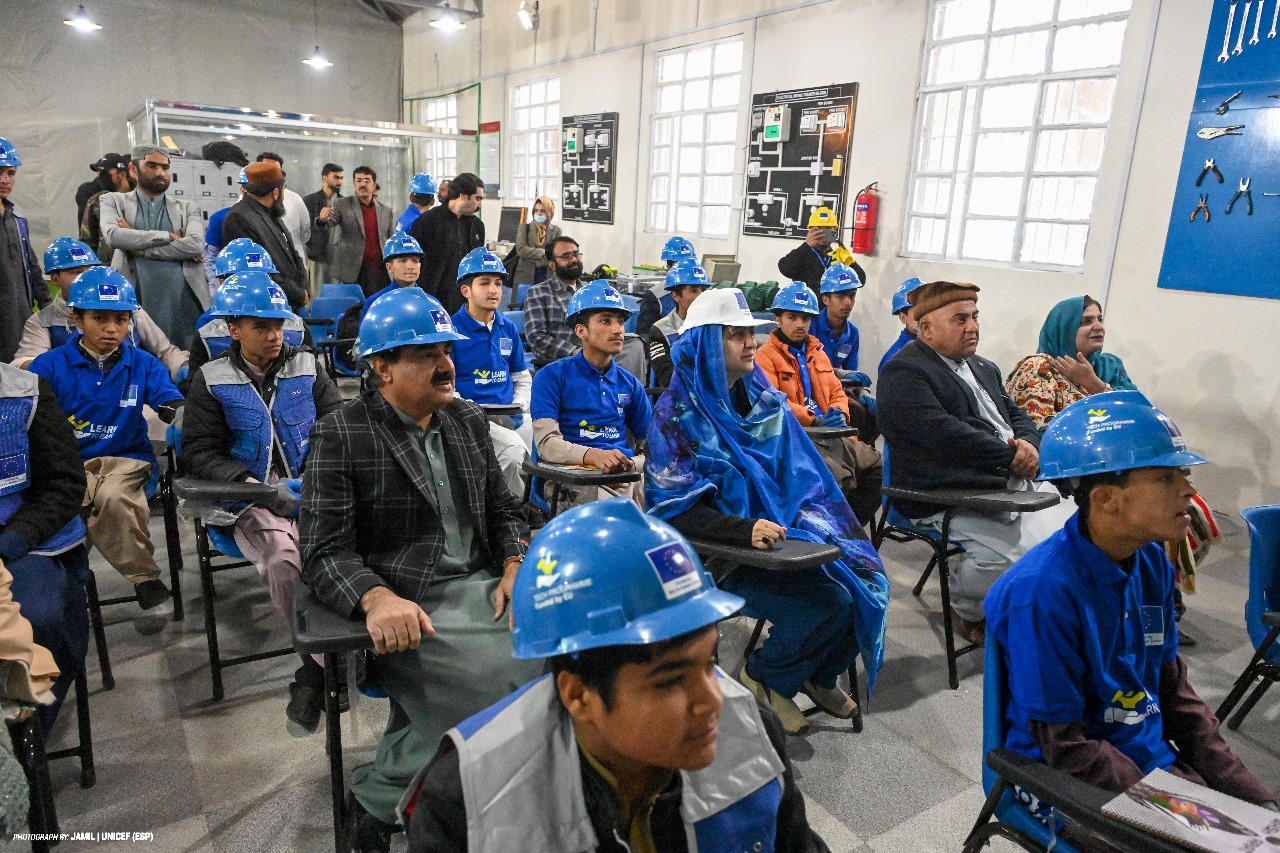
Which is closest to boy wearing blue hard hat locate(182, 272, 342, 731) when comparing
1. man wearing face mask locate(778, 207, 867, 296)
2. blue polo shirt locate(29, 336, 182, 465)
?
blue polo shirt locate(29, 336, 182, 465)

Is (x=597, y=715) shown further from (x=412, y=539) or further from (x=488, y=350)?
(x=488, y=350)

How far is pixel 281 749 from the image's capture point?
7.47 ft

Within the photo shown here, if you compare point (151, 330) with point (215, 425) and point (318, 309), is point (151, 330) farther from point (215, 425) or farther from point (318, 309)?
point (318, 309)

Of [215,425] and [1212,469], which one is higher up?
[215,425]

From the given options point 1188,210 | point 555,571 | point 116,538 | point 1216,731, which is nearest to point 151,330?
point 116,538

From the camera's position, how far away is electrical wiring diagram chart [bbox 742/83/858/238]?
21.7 feet

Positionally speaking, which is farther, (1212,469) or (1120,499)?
(1212,469)

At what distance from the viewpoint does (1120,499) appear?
1441 millimetres

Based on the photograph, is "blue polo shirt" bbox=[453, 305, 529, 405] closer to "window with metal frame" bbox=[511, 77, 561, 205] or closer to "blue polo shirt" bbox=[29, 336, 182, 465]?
"blue polo shirt" bbox=[29, 336, 182, 465]

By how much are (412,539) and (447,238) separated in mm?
4016

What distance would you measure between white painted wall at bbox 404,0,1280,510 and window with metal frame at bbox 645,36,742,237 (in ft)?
→ 0.55

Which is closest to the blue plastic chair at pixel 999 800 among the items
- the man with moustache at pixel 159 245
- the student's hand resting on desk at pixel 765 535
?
the student's hand resting on desk at pixel 765 535

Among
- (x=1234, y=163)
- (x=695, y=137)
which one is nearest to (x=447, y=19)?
(x=695, y=137)

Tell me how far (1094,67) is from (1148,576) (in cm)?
471
